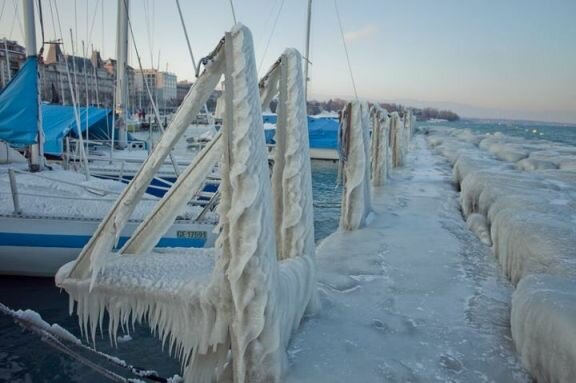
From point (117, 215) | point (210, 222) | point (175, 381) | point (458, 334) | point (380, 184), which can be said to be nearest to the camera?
point (117, 215)

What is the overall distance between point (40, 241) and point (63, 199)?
2.92 ft

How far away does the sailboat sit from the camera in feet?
24.4

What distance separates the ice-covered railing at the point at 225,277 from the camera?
92.0 inches

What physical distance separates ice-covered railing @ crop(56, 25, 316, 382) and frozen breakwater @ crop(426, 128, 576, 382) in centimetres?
147

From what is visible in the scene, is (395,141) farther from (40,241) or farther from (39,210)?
(40,241)

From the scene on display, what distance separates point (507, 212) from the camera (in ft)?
17.7

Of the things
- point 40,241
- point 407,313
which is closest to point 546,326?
point 407,313

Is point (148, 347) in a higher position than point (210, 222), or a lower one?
lower

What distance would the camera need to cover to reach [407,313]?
3.59 meters

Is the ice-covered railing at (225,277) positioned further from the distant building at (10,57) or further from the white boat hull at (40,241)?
the distant building at (10,57)

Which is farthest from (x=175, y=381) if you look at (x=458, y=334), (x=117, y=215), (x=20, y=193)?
(x=20, y=193)

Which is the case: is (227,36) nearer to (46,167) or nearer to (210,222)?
(210,222)

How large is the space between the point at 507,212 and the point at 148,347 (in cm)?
502

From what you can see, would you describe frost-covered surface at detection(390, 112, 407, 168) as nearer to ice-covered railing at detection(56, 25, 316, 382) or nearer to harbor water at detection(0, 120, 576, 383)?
harbor water at detection(0, 120, 576, 383)
